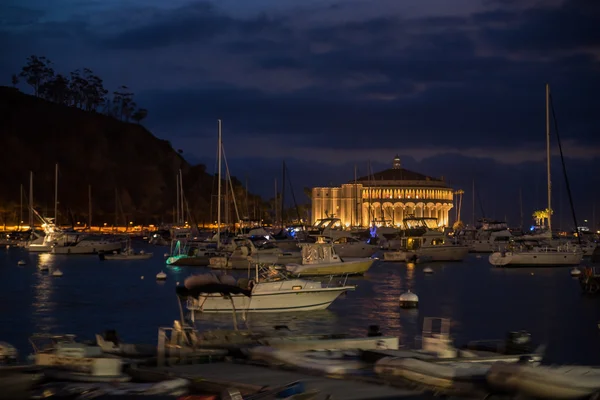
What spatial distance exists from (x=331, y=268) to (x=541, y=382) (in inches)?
1524

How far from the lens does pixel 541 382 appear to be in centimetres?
1252

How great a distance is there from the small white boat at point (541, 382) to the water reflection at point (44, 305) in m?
23.6

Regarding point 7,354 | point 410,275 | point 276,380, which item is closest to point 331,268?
point 410,275

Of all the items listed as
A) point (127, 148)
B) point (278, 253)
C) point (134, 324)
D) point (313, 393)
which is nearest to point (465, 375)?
point (313, 393)

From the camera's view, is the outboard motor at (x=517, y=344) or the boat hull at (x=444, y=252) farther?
the boat hull at (x=444, y=252)

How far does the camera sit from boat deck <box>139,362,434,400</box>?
13.1 m

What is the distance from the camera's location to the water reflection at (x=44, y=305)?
3478 cm

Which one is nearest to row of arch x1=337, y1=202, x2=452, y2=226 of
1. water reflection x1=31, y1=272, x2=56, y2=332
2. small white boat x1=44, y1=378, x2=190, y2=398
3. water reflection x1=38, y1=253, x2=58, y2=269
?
water reflection x1=38, y1=253, x2=58, y2=269

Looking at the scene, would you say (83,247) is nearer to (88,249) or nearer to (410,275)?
(88,249)

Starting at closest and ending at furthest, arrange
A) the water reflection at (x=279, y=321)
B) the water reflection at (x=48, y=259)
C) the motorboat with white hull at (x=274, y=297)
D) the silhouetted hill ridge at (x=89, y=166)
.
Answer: the water reflection at (x=279, y=321) → the motorboat with white hull at (x=274, y=297) → the water reflection at (x=48, y=259) → the silhouetted hill ridge at (x=89, y=166)

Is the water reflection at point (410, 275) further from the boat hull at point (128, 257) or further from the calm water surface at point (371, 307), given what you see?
the boat hull at point (128, 257)

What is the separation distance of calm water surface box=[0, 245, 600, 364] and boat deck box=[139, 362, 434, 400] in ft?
40.7

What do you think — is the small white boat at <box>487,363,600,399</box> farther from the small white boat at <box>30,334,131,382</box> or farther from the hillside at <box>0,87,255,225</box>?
the hillside at <box>0,87,255,225</box>

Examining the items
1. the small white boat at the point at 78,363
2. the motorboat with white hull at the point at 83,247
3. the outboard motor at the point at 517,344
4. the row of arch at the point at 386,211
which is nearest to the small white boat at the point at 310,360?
the small white boat at the point at 78,363
